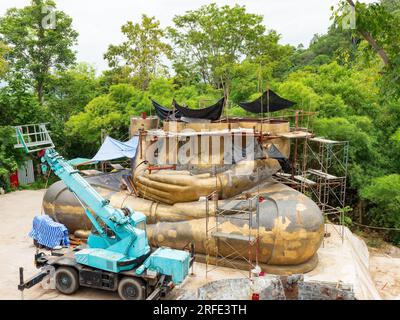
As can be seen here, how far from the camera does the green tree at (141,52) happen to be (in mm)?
30281

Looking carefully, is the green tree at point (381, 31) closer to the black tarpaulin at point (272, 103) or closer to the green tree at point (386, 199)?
the black tarpaulin at point (272, 103)

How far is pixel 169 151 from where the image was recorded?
659 inches

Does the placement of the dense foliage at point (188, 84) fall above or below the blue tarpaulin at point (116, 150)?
above

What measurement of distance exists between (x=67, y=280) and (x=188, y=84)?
21770 millimetres

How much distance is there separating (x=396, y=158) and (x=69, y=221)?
16.2 meters

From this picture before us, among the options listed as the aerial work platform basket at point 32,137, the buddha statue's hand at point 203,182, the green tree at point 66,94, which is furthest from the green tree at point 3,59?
the buddha statue's hand at point 203,182

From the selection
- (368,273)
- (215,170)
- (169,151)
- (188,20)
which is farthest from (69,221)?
(188,20)

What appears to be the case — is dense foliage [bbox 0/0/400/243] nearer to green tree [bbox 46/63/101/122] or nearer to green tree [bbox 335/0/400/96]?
green tree [bbox 46/63/101/122]

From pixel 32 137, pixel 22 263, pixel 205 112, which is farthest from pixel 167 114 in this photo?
pixel 32 137

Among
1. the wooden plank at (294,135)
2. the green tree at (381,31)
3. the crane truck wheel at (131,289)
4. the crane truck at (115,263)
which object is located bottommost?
the crane truck wheel at (131,289)

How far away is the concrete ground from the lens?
12398 mm

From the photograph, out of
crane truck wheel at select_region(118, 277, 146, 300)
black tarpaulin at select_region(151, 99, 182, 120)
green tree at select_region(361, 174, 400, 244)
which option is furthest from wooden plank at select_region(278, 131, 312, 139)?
crane truck wheel at select_region(118, 277, 146, 300)

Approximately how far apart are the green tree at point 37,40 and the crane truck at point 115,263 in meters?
19.0

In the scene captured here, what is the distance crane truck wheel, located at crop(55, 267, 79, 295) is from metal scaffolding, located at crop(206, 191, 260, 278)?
4.12m
